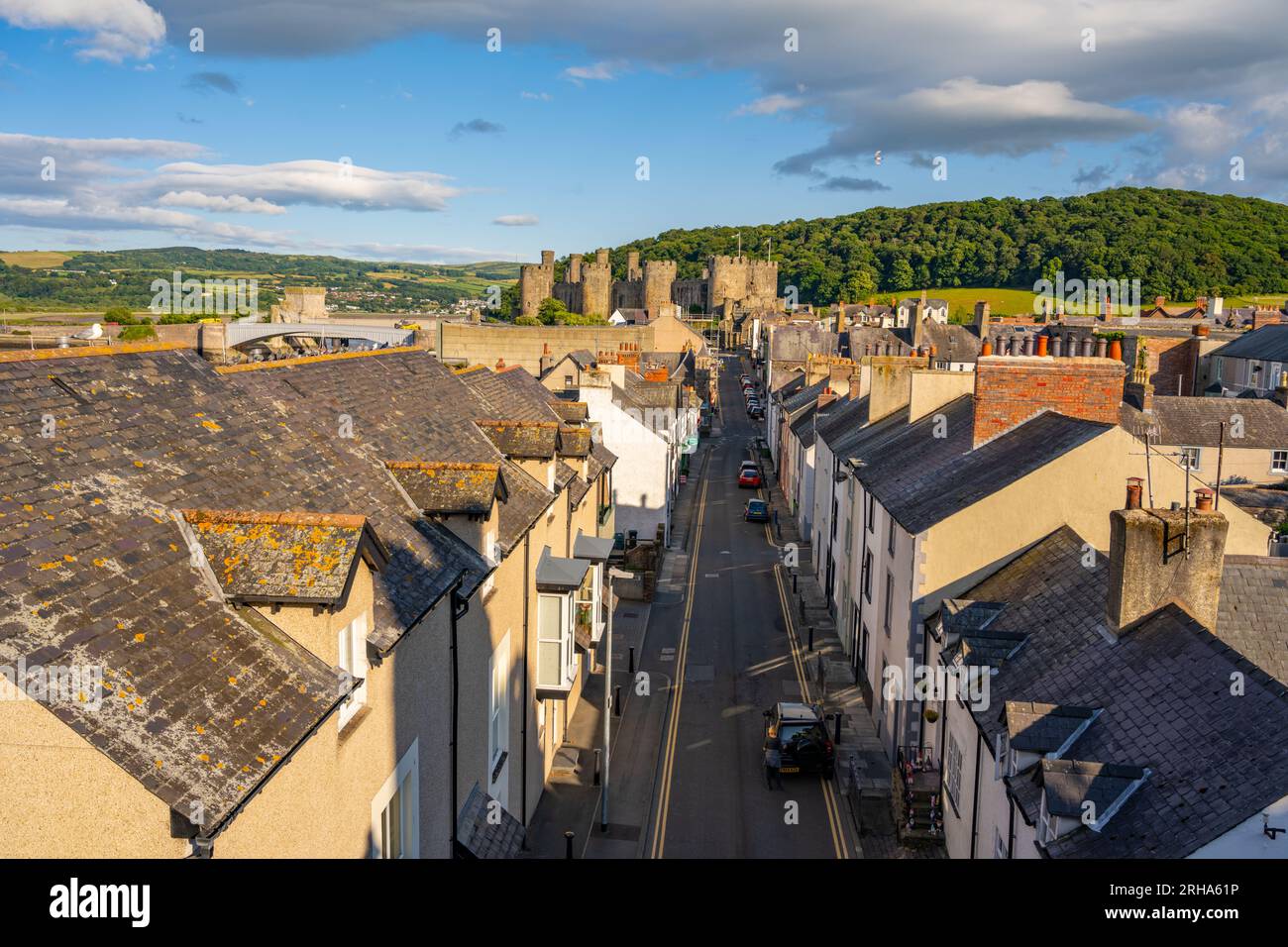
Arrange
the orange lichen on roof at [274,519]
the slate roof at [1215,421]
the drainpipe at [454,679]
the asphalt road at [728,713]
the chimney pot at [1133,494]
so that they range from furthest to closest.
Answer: the slate roof at [1215,421] → the asphalt road at [728,713] → the chimney pot at [1133,494] → the drainpipe at [454,679] → the orange lichen on roof at [274,519]

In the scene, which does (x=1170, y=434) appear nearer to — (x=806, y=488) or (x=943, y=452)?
(x=806, y=488)

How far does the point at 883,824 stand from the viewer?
22609 mm

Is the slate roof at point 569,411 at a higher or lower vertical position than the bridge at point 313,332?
lower

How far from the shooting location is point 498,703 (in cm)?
1911

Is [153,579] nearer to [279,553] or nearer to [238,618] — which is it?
[238,618]

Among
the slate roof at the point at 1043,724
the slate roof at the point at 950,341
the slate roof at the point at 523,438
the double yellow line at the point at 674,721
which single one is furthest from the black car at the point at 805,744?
the slate roof at the point at 950,341

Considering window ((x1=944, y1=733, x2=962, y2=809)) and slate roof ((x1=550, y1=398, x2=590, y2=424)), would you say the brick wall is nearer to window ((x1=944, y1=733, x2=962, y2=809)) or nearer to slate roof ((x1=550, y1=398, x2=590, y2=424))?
window ((x1=944, y1=733, x2=962, y2=809))

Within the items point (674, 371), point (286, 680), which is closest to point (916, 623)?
point (286, 680)

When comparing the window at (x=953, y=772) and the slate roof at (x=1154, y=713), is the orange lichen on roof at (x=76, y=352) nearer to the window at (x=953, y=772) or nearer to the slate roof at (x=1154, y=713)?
the slate roof at (x=1154, y=713)

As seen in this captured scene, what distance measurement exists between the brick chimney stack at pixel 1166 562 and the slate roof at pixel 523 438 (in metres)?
11.9

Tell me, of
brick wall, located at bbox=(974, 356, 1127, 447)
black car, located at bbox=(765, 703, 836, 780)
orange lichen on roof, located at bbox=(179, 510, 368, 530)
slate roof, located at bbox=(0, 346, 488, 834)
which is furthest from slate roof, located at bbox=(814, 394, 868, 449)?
orange lichen on roof, located at bbox=(179, 510, 368, 530)

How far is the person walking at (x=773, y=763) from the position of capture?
83.0 ft

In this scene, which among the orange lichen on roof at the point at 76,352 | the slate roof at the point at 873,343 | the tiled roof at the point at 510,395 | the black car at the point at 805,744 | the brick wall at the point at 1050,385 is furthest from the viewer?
the slate roof at the point at 873,343
